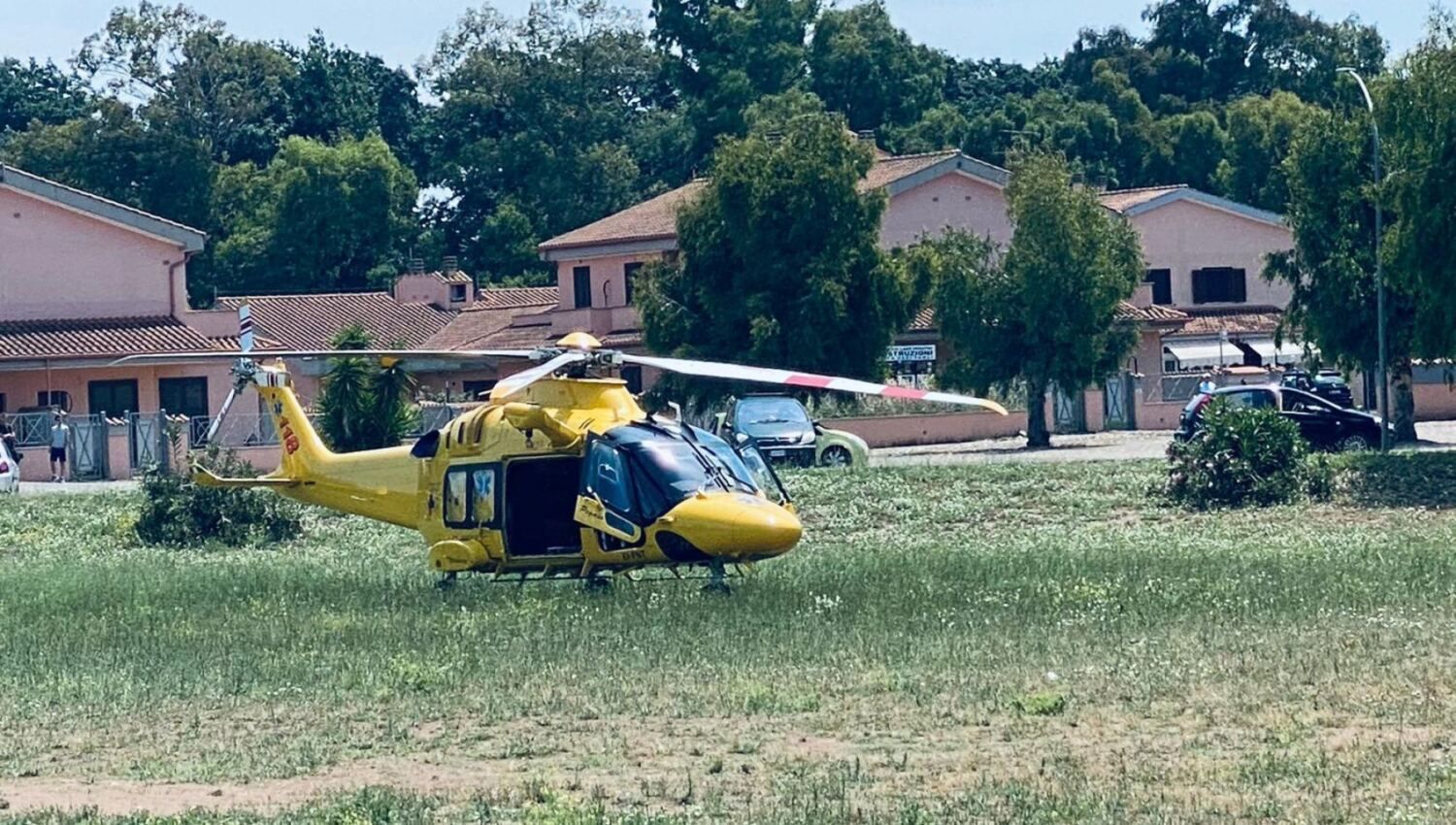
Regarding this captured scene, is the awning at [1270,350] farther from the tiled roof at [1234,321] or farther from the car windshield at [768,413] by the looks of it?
the car windshield at [768,413]

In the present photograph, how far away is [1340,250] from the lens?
40.2 metres

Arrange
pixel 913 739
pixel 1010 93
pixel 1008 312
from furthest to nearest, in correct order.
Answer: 1. pixel 1010 93
2. pixel 1008 312
3. pixel 913 739

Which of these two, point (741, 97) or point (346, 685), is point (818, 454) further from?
point (741, 97)

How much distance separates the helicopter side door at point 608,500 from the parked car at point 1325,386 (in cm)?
2841

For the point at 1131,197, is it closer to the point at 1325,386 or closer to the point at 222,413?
the point at 1325,386

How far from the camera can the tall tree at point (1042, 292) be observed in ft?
149

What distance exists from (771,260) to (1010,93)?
62964 mm

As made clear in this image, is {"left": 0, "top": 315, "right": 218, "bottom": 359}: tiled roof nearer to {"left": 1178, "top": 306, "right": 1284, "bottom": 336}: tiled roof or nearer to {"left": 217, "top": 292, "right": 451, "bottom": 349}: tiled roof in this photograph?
{"left": 217, "top": 292, "right": 451, "bottom": 349}: tiled roof

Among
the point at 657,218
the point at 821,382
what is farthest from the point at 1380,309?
the point at 657,218

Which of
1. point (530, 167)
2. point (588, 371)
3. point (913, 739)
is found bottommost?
point (913, 739)

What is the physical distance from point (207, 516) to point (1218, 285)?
42.1 m

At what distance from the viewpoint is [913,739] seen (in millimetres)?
13211

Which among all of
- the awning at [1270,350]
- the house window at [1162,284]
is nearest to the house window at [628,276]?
the house window at [1162,284]

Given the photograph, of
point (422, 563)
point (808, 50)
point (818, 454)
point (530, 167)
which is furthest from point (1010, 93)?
point (422, 563)
